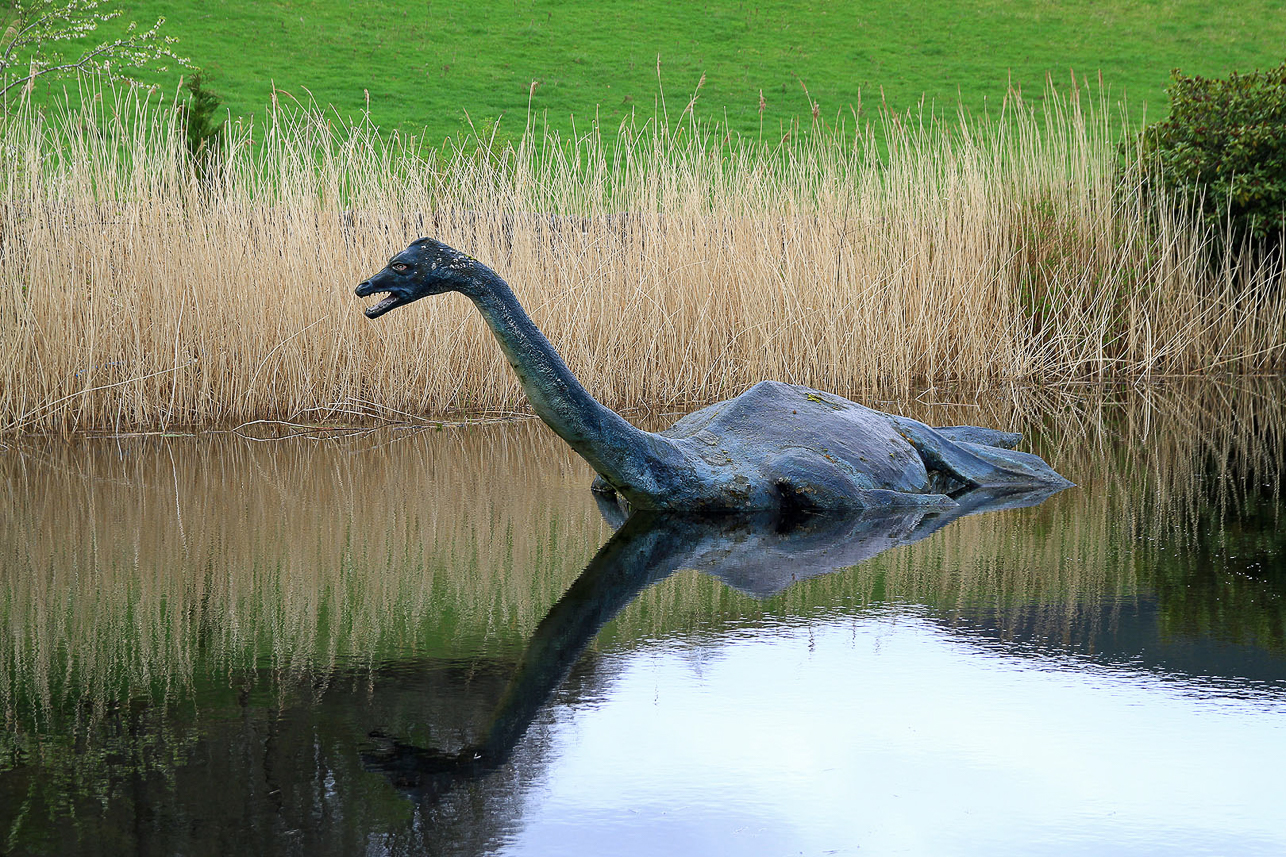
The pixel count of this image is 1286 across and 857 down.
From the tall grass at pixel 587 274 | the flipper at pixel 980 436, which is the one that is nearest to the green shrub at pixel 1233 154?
the tall grass at pixel 587 274

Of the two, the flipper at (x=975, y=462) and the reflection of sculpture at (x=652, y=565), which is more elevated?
the flipper at (x=975, y=462)

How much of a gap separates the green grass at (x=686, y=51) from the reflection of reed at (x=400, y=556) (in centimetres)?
1909

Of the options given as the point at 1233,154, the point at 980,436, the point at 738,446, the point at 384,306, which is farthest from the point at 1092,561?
the point at 1233,154

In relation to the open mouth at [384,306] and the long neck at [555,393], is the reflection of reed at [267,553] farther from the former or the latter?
the open mouth at [384,306]

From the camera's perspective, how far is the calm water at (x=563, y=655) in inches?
78.8

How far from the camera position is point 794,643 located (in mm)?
2938

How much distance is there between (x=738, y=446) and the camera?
459 centimetres

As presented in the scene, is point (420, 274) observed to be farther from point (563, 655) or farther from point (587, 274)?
point (587, 274)

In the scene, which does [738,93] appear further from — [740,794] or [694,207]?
[740,794]

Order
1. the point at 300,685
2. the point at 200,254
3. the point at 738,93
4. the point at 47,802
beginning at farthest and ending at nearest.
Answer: the point at 738,93 → the point at 200,254 → the point at 300,685 → the point at 47,802

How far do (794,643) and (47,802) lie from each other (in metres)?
1.61

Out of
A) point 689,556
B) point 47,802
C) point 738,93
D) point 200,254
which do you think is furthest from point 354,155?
point 738,93

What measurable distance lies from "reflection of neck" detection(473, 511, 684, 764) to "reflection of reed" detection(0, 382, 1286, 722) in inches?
2.8

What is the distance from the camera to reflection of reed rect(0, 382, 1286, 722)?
299cm
